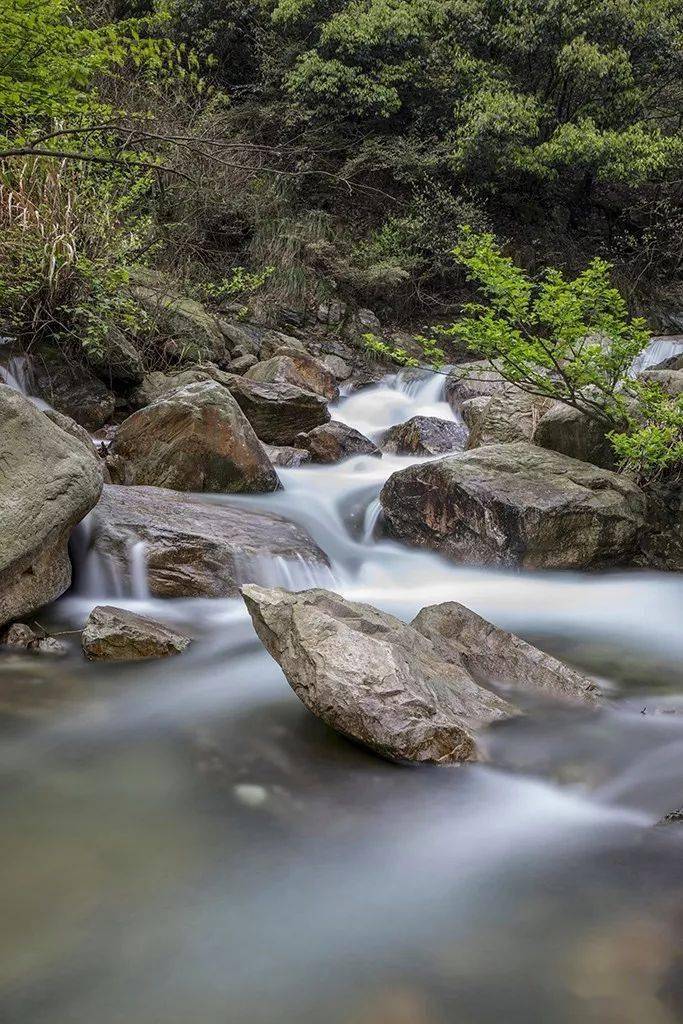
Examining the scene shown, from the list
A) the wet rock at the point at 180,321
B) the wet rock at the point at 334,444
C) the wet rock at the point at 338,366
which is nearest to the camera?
the wet rock at the point at 334,444

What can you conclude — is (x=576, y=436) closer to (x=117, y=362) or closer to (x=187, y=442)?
(x=187, y=442)

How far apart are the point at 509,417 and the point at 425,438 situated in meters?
1.69

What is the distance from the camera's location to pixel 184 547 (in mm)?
4895

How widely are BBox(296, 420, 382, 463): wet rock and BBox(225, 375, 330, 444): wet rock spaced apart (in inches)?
15.0

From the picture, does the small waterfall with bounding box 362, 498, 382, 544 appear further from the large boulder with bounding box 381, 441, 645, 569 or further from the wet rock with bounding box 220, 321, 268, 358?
the wet rock with bounding box 220, 321, 268, 358

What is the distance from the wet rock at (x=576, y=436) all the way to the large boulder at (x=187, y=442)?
2.68 metres

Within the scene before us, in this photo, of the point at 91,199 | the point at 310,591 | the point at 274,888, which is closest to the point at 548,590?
the point at 310,591

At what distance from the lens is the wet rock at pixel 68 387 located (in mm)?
8312

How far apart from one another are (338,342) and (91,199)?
6283mm

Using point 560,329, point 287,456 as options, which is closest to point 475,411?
point 287,456

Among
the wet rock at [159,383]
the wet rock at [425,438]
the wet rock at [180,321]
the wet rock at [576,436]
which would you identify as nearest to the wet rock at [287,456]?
the wet rock at [159,383]

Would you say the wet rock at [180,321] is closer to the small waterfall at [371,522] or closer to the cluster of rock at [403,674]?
the small waterfall at [371,522]

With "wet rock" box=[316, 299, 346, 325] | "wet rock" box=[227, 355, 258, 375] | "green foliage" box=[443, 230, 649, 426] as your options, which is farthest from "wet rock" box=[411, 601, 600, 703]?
"wet rock" box=[316, 299, 346, 325]

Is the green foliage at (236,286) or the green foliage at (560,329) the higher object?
the green foliage at (560,329)
